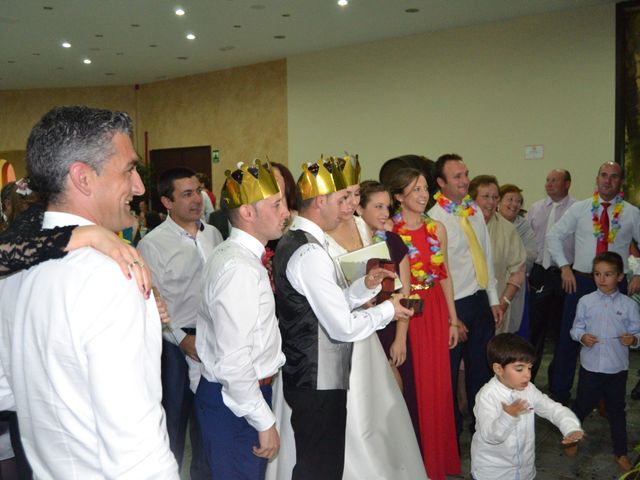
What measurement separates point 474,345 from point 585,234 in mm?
1493

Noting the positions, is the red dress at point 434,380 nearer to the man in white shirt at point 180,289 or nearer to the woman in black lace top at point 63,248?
the man in white shirt at point 180,289

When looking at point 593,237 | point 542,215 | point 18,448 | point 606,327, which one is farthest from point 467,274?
point 542,215

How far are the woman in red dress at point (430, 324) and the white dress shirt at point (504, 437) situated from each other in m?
0.60

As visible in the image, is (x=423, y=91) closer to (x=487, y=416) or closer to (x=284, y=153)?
(x=284, y=153)

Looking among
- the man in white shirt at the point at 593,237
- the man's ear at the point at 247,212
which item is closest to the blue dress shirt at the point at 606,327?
the man in white shirt at the point at 593,237

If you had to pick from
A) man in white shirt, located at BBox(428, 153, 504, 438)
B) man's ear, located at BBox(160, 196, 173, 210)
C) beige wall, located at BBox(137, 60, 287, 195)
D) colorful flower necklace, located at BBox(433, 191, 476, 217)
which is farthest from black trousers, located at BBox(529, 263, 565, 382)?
beige wall, located at BBox(137, 60, 287, 195)

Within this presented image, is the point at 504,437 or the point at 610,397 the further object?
the point at 610,397

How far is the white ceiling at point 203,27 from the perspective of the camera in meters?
7.58

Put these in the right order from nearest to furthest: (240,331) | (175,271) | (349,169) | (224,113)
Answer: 1. (240,331)
2. (349,169)
3. (175,271)
4. (224,113)

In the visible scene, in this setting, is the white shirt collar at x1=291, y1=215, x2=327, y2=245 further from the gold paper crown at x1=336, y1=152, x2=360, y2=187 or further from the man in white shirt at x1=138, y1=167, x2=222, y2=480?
the man in white shirt at x1=138, y1=167, x2=222, y2=480

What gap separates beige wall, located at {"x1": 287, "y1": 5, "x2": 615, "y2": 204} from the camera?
25.3 feet

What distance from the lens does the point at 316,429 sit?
2342 mm

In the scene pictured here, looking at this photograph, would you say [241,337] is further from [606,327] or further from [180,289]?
[606,327]

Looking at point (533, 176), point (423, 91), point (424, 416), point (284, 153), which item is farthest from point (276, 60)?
point (424, 416)
